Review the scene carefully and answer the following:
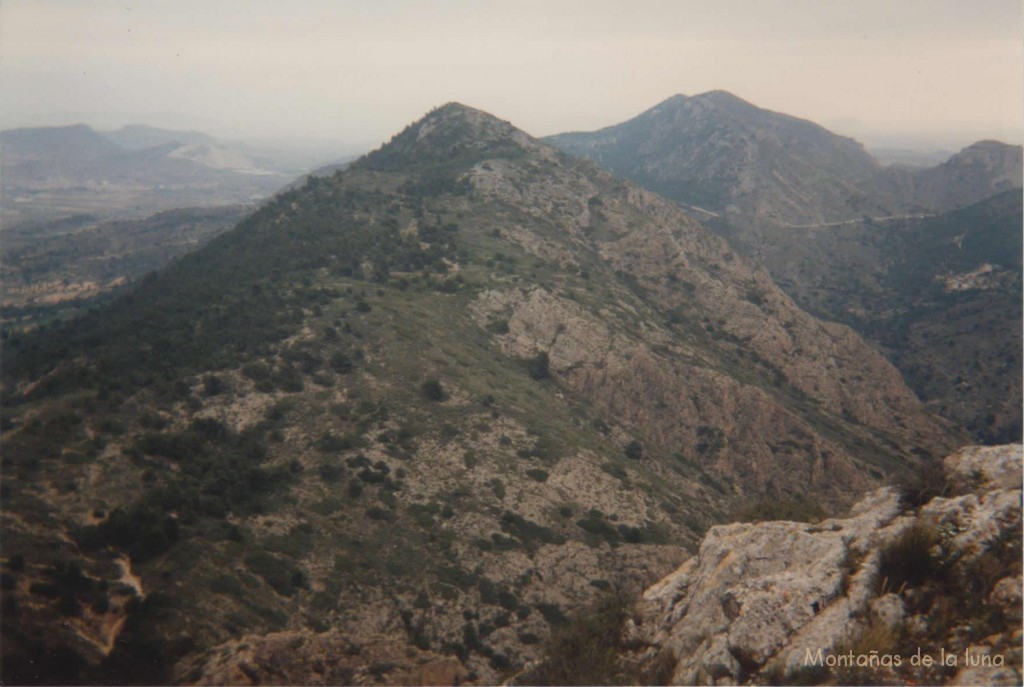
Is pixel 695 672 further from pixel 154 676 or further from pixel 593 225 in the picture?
pixel 593 225

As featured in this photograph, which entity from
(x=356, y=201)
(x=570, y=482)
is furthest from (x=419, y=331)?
(x=356, y=201)

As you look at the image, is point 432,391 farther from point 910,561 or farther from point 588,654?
point 910,561

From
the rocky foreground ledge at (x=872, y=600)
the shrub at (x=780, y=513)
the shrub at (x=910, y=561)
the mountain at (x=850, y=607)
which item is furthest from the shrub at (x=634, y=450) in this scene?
the shrub at (x=910, y=561)

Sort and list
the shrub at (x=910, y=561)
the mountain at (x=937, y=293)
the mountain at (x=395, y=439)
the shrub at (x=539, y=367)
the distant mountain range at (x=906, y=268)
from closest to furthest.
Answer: the shrub at (x=910, y=561)
the mountain at (x=395, y=439)
the shrub at (x=539, y=367)
the mountain at (x=937, y=293)
the distant mountain range at (x=906, y=268)

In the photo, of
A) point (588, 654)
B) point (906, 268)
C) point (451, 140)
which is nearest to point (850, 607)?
point (588, 654)

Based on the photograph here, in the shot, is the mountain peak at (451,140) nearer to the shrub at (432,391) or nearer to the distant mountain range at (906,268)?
the shrub at (432,391)

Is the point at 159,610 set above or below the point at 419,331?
below

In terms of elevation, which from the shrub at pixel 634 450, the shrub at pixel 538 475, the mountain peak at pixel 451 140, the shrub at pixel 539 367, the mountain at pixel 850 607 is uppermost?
the mountain peak at pixel 451 140
